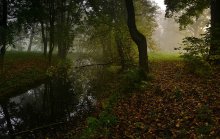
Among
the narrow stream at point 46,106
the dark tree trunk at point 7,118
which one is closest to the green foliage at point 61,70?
the narrow stream at point 46,106

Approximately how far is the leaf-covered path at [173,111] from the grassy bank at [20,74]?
915 cm

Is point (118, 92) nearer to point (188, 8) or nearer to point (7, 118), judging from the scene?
point (7, 118)

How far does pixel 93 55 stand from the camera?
132ft

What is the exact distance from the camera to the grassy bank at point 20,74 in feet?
65.0

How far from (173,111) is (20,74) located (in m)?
15.2

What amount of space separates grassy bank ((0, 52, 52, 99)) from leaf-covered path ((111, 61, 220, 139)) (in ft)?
30.0

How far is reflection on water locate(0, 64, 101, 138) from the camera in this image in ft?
44.2

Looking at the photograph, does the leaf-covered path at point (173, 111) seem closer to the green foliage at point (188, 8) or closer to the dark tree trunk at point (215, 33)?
the dark tree trunk at point (215, 33)

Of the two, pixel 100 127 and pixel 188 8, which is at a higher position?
pixel 188 8

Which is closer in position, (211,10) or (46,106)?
(46,106)

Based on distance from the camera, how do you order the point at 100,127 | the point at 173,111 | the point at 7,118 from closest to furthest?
the point at 173,111 < the point at 100,127 < the point at 7,118

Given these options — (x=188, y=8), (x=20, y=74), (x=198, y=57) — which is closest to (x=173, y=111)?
(x=198, y=57)

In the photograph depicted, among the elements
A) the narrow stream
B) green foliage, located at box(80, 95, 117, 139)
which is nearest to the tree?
green foliage, located at box(80, 95, 117, 139)

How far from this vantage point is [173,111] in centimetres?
1056
